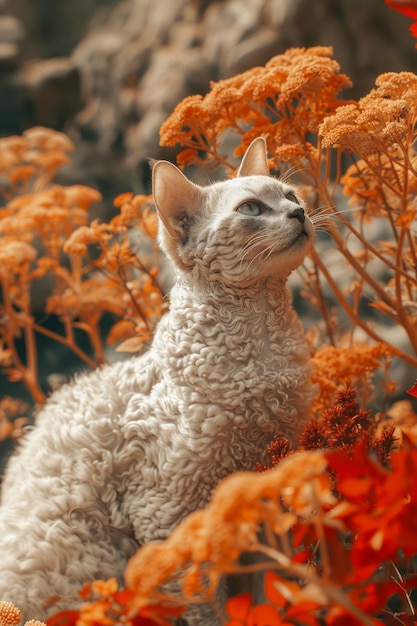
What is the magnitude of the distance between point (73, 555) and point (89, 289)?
1074 mm

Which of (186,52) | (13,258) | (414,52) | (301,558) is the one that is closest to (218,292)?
(301,558)

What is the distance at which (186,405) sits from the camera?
3.50ft

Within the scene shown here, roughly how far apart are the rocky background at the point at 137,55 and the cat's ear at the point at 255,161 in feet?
4.40

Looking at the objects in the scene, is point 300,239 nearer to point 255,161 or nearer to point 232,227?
point 232,227

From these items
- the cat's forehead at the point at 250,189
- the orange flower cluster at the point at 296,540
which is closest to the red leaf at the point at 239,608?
the orange flower cluster at the point at 296,540

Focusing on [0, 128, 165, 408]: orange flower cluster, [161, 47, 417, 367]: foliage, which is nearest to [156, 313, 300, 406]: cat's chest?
[161, 47, 417, 367]: foliage

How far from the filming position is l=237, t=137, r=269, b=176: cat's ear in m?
1.16

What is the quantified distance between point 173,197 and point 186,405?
1.04ft

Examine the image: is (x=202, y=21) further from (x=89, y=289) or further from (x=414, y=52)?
(x=89, y=289)

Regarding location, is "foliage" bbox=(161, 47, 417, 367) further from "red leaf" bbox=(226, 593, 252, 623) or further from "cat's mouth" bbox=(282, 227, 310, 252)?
"red leaf" bbox=(226, 593, 252, 623)

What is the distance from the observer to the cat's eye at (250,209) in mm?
1046

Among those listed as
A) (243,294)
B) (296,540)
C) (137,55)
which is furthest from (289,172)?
(137,55)

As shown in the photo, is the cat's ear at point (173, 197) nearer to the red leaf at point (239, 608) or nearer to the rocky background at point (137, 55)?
the red leaf at point (239, 608)

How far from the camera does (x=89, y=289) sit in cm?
207
